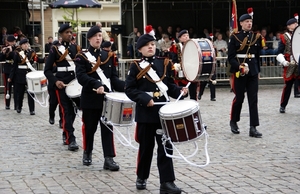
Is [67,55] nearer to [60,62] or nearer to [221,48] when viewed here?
[60,62]

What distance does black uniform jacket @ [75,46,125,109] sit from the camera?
9.42 metres

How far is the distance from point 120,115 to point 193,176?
3.81 ft

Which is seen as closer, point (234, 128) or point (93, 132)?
point (93, 132)

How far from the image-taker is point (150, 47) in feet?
26.6

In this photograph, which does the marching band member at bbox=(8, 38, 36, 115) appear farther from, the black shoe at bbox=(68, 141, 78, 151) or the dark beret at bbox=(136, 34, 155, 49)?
the dark beret at bbox=(136, 34, 155, 49)

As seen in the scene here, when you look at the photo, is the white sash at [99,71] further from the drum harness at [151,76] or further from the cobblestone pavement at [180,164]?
the drum harness at [151,76]

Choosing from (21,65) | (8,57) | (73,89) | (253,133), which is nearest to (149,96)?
(73,89)

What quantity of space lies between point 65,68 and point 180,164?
276cm

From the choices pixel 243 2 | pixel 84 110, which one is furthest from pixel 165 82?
pixel 243 2

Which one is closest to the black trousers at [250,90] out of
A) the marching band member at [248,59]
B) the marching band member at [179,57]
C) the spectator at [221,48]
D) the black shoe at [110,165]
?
the marching band member at [248,59]

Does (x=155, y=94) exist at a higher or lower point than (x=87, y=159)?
higher

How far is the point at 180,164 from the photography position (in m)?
9.79

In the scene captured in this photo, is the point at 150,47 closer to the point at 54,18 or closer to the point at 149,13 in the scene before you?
the point at 149,13

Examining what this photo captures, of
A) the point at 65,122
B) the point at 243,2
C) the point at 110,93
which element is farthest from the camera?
the point at 243,2
